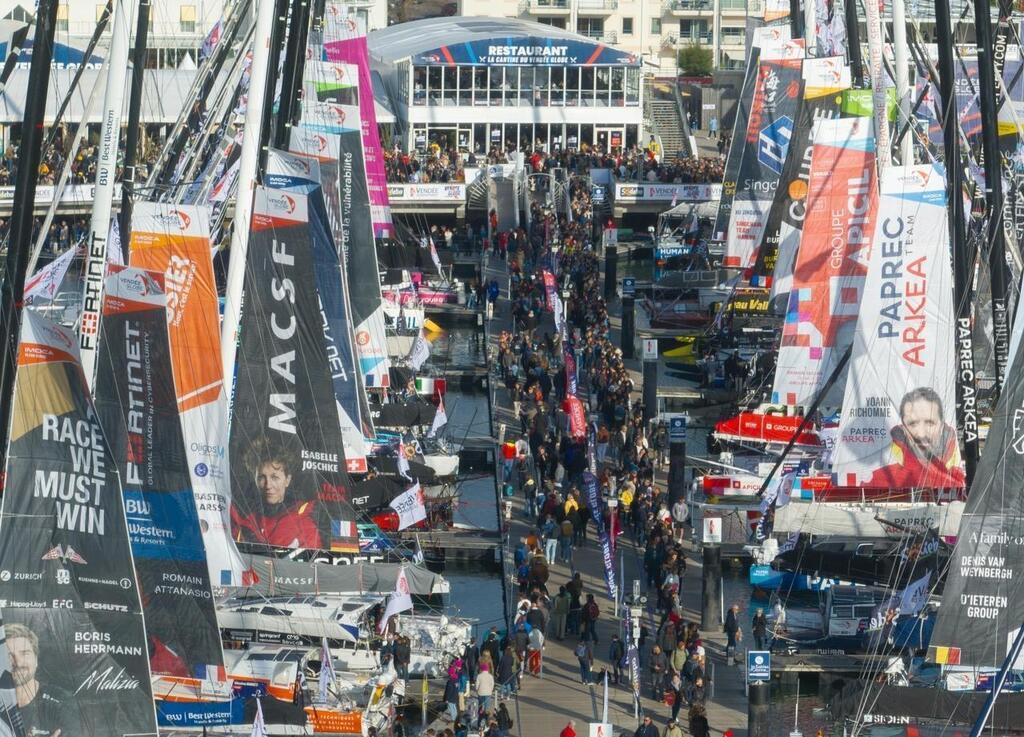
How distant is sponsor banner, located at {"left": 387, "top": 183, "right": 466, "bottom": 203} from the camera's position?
238ft

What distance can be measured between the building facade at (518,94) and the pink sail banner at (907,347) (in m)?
45.9

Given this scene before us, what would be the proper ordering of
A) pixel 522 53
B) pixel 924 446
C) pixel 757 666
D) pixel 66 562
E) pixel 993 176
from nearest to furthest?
pixel 66 562, pixel 993 176, pixel 757 666, pixel 924 446, pixel 522 53

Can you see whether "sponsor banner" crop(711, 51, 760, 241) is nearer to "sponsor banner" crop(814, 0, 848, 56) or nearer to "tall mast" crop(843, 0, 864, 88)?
"sponsor banner" crop(814, 0, 848, 56)

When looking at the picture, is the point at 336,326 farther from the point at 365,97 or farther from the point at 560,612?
the point at 365,97

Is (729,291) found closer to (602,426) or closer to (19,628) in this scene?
(602,426)

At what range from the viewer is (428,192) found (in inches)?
2867

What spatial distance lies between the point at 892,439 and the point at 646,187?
41297 mm

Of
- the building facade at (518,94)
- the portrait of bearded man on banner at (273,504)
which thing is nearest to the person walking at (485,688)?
the portrait of bearded man on banner at (273,504)

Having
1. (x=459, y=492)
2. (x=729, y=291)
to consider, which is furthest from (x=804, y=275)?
(x=729, y=291)

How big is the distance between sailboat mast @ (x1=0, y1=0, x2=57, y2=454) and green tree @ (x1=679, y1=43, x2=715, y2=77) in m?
81.1

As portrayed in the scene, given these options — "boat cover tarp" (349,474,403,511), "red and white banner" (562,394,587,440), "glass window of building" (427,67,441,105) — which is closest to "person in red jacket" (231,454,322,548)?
"boat cover tarp" (349,474,403,511)

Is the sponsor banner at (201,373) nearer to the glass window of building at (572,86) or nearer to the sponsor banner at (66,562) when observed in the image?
the sponsor banner at (66,562)

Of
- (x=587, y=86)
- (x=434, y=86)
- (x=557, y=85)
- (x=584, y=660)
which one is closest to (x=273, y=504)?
(x=584, y=660)

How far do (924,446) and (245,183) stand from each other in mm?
9580
